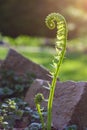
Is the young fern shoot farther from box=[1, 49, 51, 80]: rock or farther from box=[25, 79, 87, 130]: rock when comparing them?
box=[1, 49, 51, 80]: rock

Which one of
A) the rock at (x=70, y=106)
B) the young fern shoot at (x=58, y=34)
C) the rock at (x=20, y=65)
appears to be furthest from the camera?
the rock at (x=20, y=65)

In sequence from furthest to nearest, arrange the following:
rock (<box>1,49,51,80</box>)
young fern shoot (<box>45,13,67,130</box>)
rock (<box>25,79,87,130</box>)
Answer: rock (<box>1,49,51,80</box>) → rock (<box>25,79,87,130</box>) → young fern shoot (<box>45,13,67,130</box>)

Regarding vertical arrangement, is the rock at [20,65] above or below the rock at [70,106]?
above

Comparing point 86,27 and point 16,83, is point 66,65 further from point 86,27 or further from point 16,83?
point 86,27

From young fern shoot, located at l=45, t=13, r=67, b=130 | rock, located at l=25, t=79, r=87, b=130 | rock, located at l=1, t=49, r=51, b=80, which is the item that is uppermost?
rock, located at l=1, t=49, r=51, b=80

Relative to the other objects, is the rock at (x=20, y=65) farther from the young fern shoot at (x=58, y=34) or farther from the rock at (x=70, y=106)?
the young fern shoot at (x=58, y=34)

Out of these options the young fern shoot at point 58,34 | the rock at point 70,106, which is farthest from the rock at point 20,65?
the young fern shoot at point 58,34

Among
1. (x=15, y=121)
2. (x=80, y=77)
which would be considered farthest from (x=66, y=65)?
(x=15, y=121)

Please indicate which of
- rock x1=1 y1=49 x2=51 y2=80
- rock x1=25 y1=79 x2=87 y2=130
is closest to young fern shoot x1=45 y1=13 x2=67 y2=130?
rock x1=25 y1=79 x2=87 y2=130

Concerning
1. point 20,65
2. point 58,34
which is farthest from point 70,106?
point 20,65
